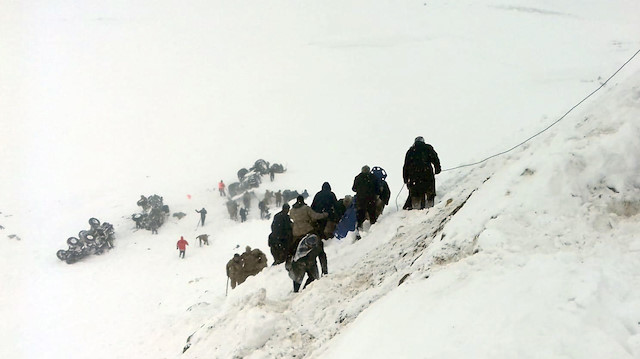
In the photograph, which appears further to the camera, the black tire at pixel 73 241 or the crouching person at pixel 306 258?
the black tire at pixel 73 241

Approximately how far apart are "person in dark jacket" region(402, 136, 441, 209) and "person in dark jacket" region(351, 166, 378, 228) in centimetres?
76

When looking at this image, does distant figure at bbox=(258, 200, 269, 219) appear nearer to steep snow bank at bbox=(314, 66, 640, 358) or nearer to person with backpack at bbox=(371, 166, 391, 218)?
person with backpack at bbox=(371, 166, 391, 218)

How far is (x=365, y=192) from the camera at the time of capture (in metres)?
9.62

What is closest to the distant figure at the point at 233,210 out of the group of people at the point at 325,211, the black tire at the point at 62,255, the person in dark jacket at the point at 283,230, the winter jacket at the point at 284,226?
the black tire at the point at 62,255

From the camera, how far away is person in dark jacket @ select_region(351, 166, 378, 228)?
9.55 m

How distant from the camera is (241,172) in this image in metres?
27.7

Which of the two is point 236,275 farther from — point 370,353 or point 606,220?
point 606,220

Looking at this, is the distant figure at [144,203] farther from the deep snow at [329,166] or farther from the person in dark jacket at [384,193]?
the person in dark jacket at [384,193]

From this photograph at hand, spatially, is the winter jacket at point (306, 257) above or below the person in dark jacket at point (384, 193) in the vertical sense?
below

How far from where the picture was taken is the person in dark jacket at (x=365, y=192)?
955 centimetres

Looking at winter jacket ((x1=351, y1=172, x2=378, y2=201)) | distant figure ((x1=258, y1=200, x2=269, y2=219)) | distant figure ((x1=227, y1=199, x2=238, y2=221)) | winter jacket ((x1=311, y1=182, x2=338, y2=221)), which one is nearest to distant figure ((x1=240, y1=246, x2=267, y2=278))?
winter jacket ((x1=311, y1=182, x2=338, y2=221))

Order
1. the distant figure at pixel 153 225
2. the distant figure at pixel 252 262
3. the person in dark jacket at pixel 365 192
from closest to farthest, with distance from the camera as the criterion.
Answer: the person in dark jacket at pixel 365 192
the distant figure at pixel 252 262
the distant figure at pixel 153 225

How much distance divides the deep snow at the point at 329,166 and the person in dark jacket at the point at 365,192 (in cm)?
48

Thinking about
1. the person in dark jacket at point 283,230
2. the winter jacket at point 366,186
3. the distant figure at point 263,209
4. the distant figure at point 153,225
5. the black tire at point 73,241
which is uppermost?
the winter jacket at point 366,186
